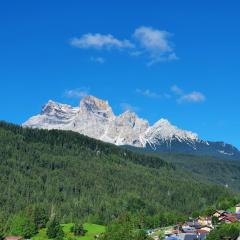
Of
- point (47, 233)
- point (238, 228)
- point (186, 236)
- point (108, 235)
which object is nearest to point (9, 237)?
point (47, 233)

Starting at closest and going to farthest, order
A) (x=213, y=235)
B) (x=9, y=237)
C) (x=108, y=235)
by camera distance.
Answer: (x=213, y=235) < (x=108, y=235) < (x=9, y=237)

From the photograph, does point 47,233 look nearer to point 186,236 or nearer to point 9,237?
point 9,237

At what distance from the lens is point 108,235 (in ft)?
593

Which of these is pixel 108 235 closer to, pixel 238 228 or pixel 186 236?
pixel 186 236

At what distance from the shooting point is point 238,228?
172000 millimetres

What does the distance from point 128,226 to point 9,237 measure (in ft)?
124

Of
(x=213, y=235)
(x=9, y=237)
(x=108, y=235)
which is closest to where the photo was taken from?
(x=213, y=235)

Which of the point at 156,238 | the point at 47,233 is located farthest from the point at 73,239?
the point at 156,238

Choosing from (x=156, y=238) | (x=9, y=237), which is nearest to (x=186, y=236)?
(x=156, y=238)

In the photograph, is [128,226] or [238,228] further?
[128,226]

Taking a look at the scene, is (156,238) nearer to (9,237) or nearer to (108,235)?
(108,235)

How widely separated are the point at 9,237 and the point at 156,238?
150 feet

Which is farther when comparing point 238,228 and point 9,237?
point 9,237

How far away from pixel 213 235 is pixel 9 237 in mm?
66701
